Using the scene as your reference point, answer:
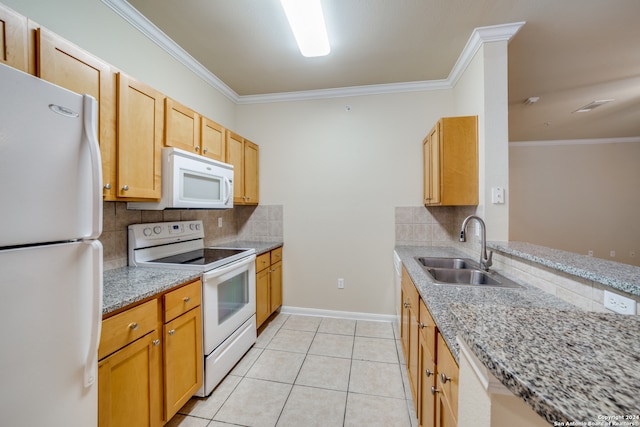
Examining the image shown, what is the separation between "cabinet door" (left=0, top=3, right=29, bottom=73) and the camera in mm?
966

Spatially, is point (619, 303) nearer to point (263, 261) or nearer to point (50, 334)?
point (50, 334)

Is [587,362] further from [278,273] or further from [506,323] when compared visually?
[278,273]

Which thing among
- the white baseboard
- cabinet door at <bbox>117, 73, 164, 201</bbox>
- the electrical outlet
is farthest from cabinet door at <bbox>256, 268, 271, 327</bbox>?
the electrical outlet

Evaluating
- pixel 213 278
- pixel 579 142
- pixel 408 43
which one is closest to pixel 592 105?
pixel 579 142

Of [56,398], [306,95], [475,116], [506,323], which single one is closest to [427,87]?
[475,116]

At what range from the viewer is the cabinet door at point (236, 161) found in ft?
8.49

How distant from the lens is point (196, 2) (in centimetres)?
174

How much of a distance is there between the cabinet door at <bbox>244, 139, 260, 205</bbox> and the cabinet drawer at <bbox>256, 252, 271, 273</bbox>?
2.21 ft

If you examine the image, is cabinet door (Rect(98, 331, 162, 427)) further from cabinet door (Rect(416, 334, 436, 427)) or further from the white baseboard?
the white baseboard

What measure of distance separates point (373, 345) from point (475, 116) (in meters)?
2.26

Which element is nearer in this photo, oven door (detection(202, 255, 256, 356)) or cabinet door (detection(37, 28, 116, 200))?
cabinet door (detection(37, 28, 116, 200))

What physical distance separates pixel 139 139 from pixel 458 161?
93.4 inches

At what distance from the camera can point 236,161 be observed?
271 centimetres

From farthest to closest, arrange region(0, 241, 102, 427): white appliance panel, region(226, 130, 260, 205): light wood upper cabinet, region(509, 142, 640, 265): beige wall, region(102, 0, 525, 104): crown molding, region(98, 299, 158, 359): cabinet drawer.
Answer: region(509, 142, 640, 265): beige wall → region(226, 130, 260, 205): light wood upper cabinet → region(102, 0, 525, 104): crown molding → region(98, 299, 158, 359): cabinet drawer → region(0, 241, 102, 427): white appliance panel
